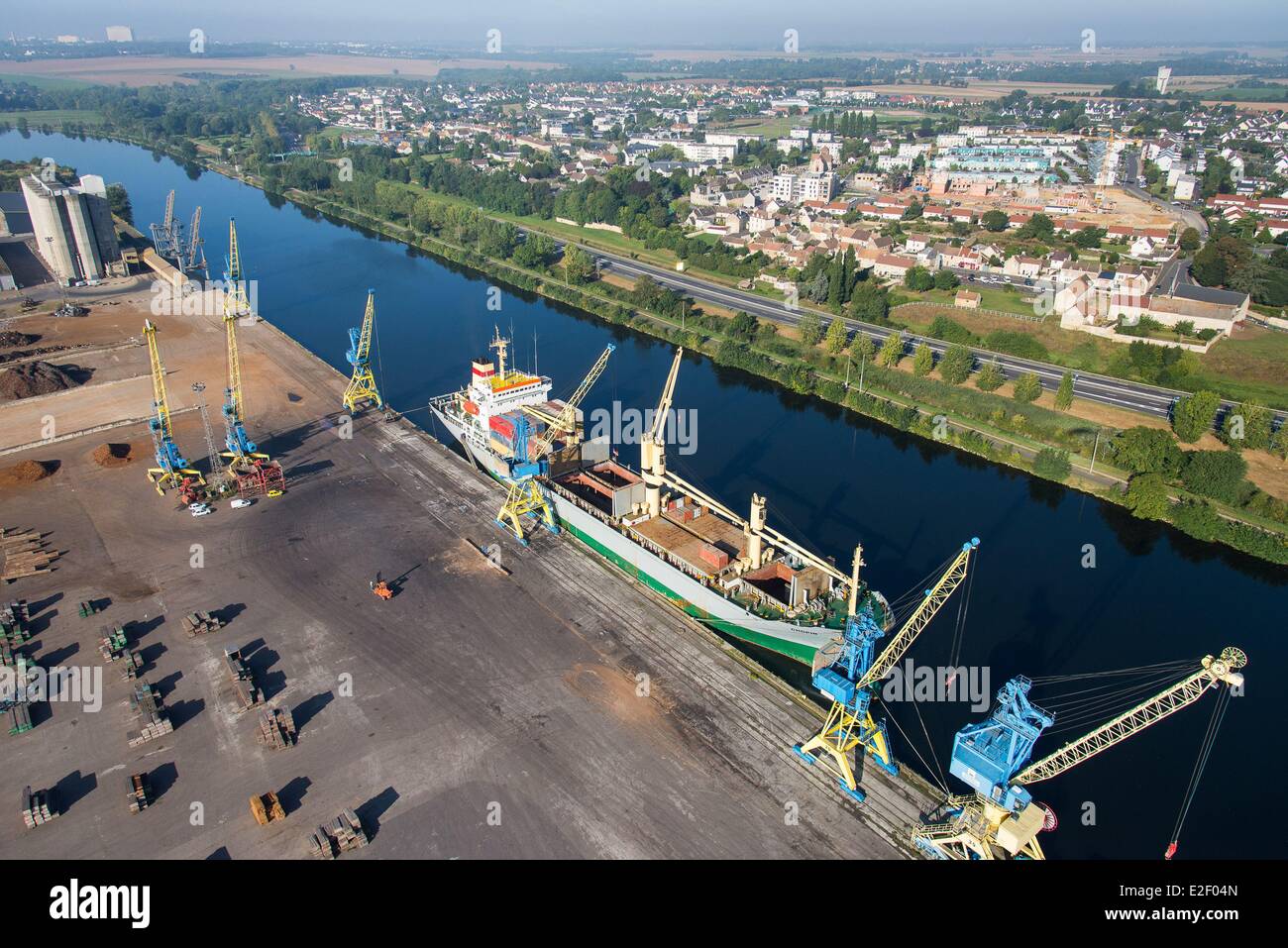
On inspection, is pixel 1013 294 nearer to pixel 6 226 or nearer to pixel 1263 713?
pixel 1263 713

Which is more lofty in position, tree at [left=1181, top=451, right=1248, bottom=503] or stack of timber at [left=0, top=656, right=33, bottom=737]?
tree at [left=1181, top=451, right=1248, bottom=503]

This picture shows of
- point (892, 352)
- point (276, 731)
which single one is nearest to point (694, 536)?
point (276, 731)

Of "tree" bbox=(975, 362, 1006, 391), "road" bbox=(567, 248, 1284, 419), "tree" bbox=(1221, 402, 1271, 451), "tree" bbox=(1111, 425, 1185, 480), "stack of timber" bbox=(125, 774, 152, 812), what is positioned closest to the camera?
"stack of timber" bbox=(125, 774, 152, 812)

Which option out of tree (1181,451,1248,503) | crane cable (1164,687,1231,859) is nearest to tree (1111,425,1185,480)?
tree (1181,451,1248,503)

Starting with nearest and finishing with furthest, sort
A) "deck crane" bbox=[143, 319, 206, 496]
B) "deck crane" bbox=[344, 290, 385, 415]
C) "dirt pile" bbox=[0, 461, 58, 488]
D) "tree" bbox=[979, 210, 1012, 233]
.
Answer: "deck crane" bbox=[143, 319, 206, 496], "dirt pile" bbox=[0, 461, 58, 488], "deck crane" bbox=[344, 290, 385, 415], "tree" bbox=[979, 210, 1012, 233]

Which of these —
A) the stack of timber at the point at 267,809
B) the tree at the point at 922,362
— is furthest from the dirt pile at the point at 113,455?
the tree at the point at 922,362

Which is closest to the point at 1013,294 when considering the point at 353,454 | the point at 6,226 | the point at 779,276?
the point at 779,276

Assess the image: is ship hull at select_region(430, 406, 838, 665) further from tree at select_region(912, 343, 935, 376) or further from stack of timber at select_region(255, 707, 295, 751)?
tree at select_region(912, 343, 935, 376)
